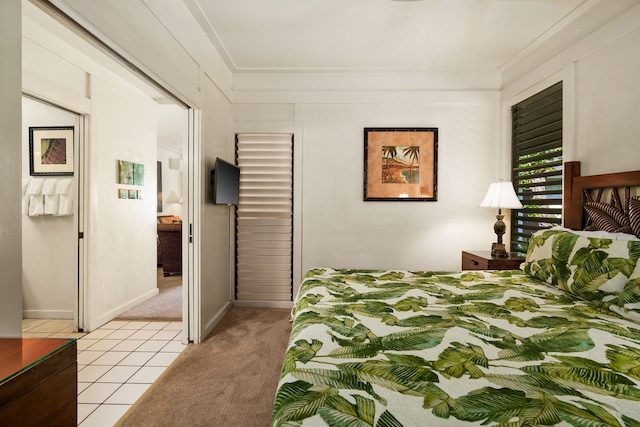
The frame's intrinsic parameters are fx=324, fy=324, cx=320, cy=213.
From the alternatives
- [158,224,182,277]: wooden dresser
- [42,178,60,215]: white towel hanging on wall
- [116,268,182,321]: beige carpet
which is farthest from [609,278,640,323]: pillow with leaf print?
[158,224,182,277]: wooden dresser

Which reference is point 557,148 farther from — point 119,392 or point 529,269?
point 119,392

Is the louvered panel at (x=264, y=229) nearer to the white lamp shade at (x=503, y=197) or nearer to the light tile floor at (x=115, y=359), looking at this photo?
the light tile floor at (x=115, y=359)

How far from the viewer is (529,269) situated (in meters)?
2.28

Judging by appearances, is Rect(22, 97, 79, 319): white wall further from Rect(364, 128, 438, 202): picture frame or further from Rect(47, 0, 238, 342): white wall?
Rect(364, 128, 438, 202): picture frame

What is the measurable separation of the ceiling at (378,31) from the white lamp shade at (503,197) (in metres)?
1.34

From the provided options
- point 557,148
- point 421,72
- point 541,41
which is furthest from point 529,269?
point 421,72

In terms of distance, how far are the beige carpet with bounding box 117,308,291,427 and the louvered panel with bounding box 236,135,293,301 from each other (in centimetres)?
71

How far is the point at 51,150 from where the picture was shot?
11.1ft

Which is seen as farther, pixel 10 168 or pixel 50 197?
pixel 50 197

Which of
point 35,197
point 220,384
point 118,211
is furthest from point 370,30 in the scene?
point 35,197

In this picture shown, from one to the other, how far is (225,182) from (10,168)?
199cm

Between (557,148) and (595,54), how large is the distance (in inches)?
29.6

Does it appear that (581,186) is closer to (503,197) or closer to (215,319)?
(503,197)

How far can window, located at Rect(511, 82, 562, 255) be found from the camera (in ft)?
9.43
